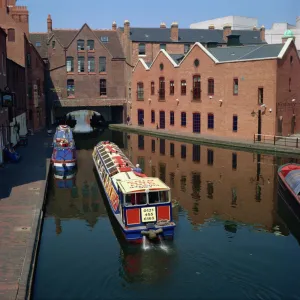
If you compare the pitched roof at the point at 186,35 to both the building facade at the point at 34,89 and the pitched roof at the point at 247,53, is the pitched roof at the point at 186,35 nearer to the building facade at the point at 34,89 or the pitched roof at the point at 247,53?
the pitched roof at the point at 247,53

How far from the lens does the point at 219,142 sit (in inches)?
1682

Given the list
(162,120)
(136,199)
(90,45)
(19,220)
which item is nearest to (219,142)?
(162,120)

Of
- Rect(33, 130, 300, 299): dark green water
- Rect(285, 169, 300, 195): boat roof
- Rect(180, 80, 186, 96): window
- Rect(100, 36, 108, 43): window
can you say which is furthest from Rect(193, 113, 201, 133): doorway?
Rect(285, 169, 300, 195): boat roof

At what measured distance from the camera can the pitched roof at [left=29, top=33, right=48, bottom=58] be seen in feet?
210

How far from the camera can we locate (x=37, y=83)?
55938 mm

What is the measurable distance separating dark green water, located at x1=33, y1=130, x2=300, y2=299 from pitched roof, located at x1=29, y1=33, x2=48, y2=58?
1583 inches

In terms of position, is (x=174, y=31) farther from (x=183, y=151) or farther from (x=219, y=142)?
(x=183, y=151)

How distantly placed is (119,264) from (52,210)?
7720 millimetres

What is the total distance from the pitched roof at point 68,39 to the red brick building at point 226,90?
8.00 meters

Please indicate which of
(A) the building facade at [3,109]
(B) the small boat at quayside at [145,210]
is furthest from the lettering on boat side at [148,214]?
(A) the building facade at [3,109]

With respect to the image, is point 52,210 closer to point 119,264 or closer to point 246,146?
point 119,264

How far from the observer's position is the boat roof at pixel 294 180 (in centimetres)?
2161

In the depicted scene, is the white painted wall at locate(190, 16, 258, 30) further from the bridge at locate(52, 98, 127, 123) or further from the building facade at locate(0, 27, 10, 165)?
the building facade at locate(0, 27, 10, 165)

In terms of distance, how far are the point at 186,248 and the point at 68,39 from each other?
53.5 metres
